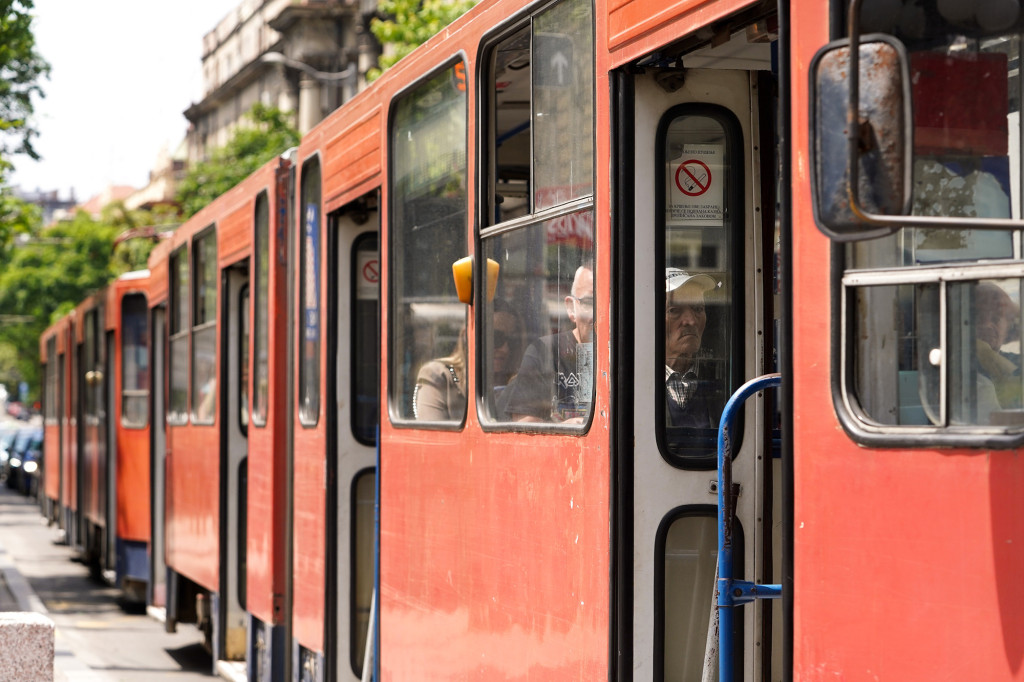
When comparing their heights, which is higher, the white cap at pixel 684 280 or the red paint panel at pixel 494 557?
the white cap at pixel 684 280

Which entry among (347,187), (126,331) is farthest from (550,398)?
(126,331)

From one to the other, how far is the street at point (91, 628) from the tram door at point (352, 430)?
12.8ft

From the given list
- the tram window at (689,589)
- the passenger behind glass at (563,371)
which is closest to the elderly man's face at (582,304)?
the passenger behind glass at (563,371)

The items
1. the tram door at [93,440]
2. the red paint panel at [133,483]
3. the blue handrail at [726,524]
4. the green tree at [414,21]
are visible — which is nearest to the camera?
the blue handrail at [726,524]

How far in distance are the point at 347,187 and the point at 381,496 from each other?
1.42 m

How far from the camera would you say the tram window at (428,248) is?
481 centimetres

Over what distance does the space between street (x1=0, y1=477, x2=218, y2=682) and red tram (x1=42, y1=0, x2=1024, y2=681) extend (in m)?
4.49

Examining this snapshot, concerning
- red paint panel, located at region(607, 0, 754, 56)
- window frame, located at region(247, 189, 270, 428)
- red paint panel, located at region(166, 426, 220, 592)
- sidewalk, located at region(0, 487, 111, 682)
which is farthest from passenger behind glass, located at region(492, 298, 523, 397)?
red paint panel, located at region(166, 426, 220, 592)

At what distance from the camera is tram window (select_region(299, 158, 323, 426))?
23.0ft

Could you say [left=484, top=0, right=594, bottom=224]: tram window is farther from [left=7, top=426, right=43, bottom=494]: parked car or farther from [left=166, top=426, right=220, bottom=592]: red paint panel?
[left=7, top=426, right=43, bottom=494]: parked car

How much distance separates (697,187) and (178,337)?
768 centimetres

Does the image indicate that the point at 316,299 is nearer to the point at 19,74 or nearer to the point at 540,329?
the point at 540,329

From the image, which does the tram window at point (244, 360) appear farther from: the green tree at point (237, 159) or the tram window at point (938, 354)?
the green tree at point (237, 159)

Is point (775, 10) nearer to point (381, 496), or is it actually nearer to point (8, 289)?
point (381, 496)
